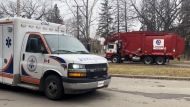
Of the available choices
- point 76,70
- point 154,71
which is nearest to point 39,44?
point 76,70

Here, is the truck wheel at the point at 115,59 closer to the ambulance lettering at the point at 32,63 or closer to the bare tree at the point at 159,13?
the bare tree at the point at 159,13

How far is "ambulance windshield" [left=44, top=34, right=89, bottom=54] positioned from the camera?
23.4 feet

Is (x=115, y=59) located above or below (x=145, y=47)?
below

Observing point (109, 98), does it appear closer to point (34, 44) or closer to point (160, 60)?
point (34, 44)

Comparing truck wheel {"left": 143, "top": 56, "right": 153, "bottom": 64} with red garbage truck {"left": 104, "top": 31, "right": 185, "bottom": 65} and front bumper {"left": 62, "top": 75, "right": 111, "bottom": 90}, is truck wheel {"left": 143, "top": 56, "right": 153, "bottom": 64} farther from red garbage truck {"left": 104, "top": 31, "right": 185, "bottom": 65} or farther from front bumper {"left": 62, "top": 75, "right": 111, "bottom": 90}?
front bumper {"left": 62, "top": 75, "right": 111, "bottom": 90}

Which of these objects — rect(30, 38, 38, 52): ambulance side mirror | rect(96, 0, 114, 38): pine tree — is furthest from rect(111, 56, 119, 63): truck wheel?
rect(96, 0, 114, 38): pine tree

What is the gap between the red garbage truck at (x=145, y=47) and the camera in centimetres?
2642

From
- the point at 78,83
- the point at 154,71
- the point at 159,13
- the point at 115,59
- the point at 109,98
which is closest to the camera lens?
the point at 78,83

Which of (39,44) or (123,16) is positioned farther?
(123,16)

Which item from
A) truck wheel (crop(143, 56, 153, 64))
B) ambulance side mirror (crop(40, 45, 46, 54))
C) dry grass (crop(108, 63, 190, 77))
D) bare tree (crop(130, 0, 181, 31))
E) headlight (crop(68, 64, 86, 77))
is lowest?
dry grass (crop(108, 63, 190, 77))

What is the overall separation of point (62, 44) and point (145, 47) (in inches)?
836

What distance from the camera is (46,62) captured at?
7.00 m

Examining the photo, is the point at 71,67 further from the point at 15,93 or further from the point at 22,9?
the point at 22,9

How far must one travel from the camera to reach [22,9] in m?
39.4
